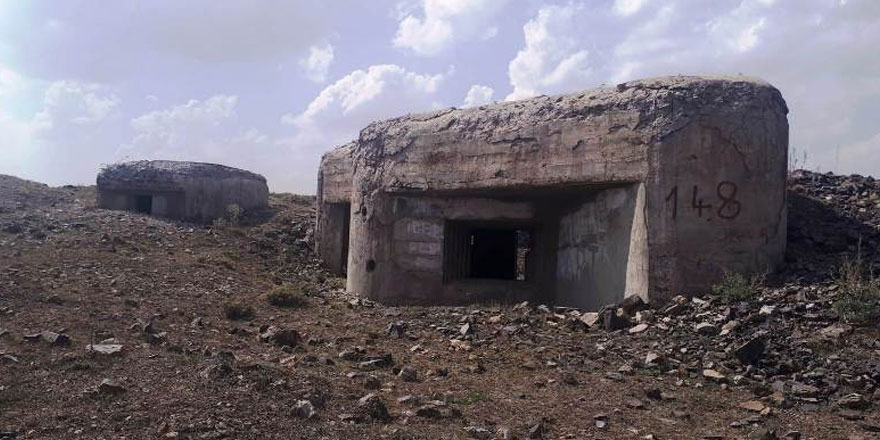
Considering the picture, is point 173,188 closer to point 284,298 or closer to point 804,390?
point 284,298

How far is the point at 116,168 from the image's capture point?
17.0 m

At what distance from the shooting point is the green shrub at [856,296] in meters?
6.23

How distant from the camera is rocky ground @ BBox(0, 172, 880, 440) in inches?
185

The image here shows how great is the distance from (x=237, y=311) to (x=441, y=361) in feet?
9.24

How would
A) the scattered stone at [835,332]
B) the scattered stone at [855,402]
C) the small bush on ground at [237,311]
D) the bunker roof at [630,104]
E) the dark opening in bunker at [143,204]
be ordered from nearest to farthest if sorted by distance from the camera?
the scattered stone at [855,402]
the scattered stone at [835,332]
the bunker roof at [630,104]
the small bush on ground at [237,311]
the dark opening in bunker at [143,204]

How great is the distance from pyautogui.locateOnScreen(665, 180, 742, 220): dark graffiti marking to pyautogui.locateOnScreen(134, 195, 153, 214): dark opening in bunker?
13.2 m

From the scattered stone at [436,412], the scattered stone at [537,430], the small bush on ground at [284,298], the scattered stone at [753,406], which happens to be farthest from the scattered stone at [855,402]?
the small bush on ground at [284,298]

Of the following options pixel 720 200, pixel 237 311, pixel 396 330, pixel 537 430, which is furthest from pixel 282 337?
pixel 720 200

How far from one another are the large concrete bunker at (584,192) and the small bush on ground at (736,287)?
0.14 metres

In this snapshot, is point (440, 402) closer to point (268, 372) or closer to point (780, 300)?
point (268, 372)

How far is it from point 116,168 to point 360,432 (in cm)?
1457

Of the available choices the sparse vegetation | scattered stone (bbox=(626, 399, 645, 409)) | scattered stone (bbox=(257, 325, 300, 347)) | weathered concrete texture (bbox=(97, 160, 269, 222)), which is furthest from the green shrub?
weathered concrete texture (bbox=(97, 160, 269, 222))

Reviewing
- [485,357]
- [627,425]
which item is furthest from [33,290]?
[627,425]

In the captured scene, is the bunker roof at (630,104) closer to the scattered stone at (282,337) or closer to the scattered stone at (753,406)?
the scattered stone at (753,406)
